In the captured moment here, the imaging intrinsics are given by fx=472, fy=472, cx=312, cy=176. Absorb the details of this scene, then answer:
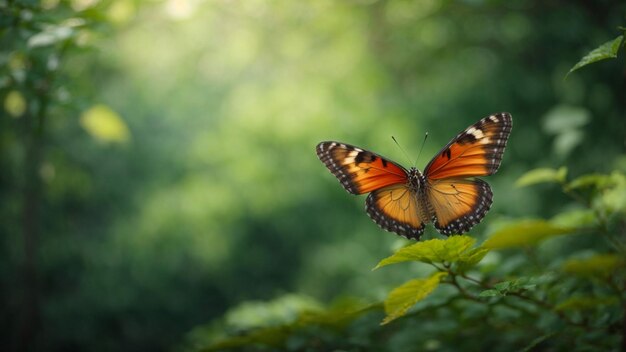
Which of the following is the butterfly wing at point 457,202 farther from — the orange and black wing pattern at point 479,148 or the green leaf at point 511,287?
the green leaf at point 511,287

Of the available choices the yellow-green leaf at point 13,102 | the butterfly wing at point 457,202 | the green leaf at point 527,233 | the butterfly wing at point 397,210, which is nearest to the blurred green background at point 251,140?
the yellow-green leaf at point 13,102

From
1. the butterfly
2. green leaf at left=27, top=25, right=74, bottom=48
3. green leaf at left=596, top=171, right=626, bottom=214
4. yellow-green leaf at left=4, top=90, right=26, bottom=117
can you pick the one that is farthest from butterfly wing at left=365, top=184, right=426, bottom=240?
yellow-green leaf at left=4, top=90, right=26, bottom=117

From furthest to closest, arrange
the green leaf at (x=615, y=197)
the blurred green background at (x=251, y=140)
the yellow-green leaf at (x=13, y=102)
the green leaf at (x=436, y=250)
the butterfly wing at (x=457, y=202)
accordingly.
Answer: the blurred green background at (x=251, y=140) < the yellow-green leaf at (x=13, y=102) < the butterfly wing at (x=457, y=202) < the green leaf at (x=615, y=197) < the green leaf at (x=436, y=250)

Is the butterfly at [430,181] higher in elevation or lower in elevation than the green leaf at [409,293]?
higher

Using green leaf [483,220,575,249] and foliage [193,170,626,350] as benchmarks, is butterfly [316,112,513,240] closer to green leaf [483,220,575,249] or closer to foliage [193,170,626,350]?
foliage [193,170,626,350]

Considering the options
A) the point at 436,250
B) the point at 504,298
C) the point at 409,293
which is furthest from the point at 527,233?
the point at 504,298

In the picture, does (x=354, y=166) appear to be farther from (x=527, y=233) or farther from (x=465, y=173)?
(x=527, y=233)
